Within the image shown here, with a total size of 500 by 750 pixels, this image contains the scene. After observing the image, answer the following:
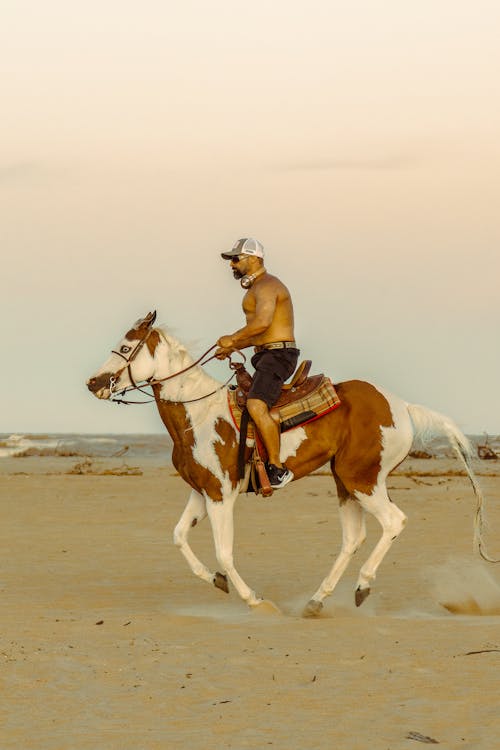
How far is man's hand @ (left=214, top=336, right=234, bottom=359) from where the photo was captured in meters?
11.5

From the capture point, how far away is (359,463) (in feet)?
37.7

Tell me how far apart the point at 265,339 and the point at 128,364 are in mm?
1274

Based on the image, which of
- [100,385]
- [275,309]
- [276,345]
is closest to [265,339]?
[276,345]

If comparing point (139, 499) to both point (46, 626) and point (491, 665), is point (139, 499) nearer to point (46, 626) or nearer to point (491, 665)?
point (46, 626)

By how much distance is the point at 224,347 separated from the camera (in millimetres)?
11492

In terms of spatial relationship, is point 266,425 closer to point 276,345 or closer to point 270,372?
point 270,372

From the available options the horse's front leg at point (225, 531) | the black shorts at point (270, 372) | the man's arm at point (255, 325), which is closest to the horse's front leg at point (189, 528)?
the horse's front leg at point (225, 531)

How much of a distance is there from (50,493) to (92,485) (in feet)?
5.00

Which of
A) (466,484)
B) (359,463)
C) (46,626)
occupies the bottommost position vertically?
(466,484)

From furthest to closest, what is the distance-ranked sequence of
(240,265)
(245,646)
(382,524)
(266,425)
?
(240,265) → (382,524) → (266,425) → (245,646)

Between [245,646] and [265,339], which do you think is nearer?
[245,646]

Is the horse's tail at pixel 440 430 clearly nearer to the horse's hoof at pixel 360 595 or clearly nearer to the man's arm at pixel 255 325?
the horse's hoof at pixel 360 595

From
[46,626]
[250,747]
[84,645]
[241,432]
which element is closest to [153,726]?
[250,747]

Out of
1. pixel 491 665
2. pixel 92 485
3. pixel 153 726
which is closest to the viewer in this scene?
pixel 153 726
